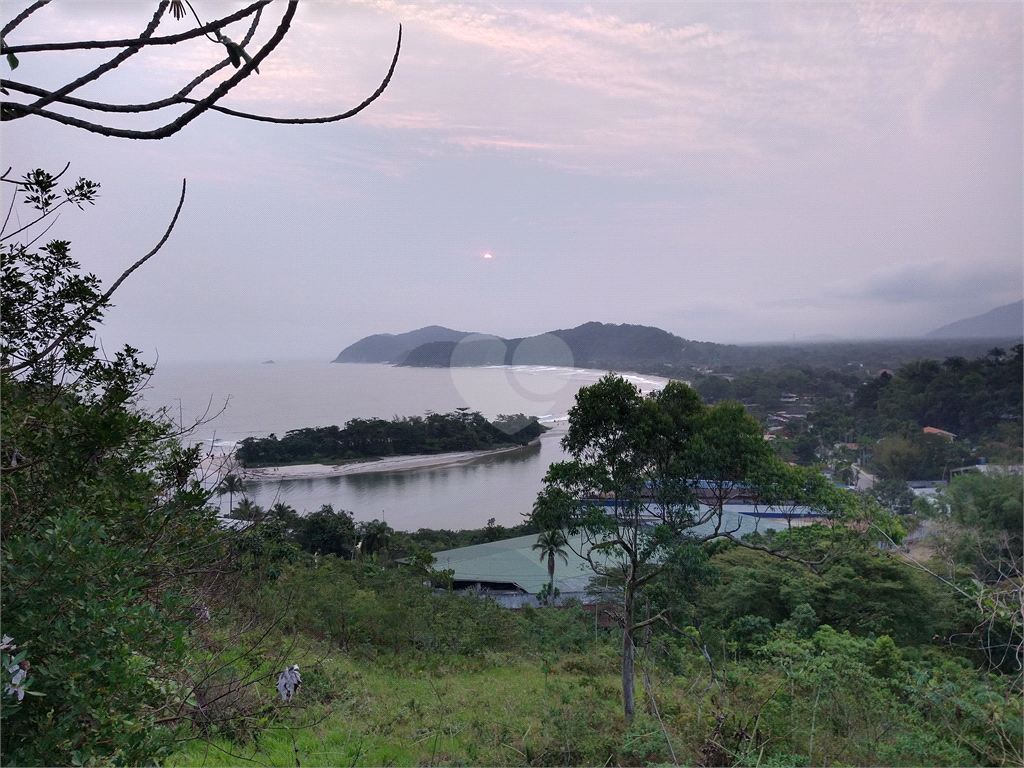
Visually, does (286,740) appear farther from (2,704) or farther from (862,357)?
(862,357)

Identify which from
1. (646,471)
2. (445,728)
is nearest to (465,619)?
(445,728)

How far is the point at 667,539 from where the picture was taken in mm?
3879

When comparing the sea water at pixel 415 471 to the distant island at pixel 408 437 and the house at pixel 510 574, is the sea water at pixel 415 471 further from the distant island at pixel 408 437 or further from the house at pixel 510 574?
the house at pixel 510 574

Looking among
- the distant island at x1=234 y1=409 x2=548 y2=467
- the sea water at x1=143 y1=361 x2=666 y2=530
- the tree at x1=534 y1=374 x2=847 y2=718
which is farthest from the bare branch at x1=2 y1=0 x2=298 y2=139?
the distant island at x1=234 y1=409 x2=548 y2=467

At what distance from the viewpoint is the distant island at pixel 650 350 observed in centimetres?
1056

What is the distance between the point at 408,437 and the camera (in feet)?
60.3

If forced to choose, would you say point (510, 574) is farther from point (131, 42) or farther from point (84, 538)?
point (131, 42)

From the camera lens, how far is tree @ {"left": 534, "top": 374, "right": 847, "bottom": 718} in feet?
12.6

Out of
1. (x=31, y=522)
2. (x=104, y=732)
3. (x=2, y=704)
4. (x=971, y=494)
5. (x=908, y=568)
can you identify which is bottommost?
(x=908, y=568)

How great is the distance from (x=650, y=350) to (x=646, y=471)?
8.48m

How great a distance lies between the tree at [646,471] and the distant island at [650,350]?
258cm

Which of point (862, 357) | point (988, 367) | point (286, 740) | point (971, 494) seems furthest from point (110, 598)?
point (862, 357)

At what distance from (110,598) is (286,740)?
218cm

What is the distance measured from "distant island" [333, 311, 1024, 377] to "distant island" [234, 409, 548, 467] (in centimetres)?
192
